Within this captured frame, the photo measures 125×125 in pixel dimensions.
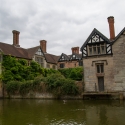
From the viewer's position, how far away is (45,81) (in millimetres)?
23594

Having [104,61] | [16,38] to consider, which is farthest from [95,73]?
[16,38]

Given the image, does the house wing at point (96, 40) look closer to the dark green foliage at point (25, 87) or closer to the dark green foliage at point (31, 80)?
the dark green foliage at point (31, 80)

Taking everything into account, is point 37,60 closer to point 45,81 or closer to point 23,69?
point 23,69

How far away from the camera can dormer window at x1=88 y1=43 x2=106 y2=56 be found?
74.2 feet

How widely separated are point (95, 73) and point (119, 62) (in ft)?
11.4

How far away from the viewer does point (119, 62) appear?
21469mm

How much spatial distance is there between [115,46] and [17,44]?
68.6 feet

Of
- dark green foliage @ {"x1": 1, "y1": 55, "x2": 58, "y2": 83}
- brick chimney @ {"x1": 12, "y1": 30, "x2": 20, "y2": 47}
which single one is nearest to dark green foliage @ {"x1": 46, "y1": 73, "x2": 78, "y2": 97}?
dark green foliage @ {"x1": 1, "y1": 55, "x2": 58, "y2": 83}

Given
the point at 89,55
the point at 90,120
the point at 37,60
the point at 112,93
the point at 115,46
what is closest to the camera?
the point at 90,120

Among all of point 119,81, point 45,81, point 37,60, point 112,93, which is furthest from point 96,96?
point 37,60

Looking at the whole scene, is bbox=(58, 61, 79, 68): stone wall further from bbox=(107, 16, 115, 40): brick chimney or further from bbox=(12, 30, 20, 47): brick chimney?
bbox=(107, 16, 115, 40): brick chimney

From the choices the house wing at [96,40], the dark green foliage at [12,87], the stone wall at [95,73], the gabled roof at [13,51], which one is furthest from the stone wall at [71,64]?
the dark green foliage at [12,87]

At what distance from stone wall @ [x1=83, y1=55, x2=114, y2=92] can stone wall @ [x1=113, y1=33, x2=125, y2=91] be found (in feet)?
1.72

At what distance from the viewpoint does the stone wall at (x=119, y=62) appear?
2114 centimetres
